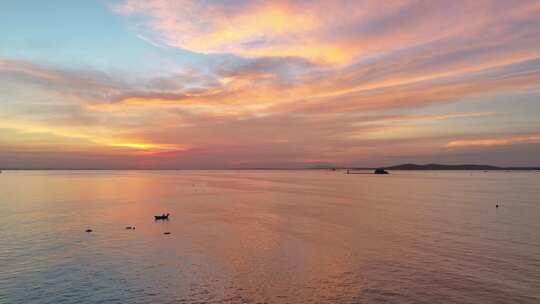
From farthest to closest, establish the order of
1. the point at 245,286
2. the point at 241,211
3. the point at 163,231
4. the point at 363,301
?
the point at 241,211
the point at 163,231
the point at 245,286
the point at 363,301

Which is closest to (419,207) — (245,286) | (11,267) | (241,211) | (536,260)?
(241,211)

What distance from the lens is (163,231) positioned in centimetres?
6119

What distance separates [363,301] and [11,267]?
36.7 m

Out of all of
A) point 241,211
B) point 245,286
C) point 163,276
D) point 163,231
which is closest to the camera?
point 245,286

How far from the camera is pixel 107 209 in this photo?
90.4m

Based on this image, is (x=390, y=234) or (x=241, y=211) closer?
(x=390, y=234)

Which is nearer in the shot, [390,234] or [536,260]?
[536,260]

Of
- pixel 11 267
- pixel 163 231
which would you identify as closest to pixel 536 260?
pixel 163 231

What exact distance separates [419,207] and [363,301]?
69439 millimetres

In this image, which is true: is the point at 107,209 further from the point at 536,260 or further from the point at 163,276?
the point at 536,260

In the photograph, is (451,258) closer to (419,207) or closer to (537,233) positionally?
(537,233)

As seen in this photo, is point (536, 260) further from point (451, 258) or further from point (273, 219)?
point (273, 219)

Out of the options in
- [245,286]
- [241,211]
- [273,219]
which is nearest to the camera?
[245,286]

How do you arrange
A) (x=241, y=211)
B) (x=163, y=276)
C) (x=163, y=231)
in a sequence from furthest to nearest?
(x=241, y=211) → (x=163, y=231) → (x=163, y=276)
